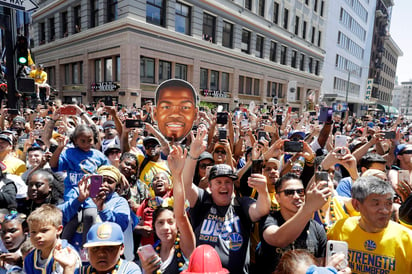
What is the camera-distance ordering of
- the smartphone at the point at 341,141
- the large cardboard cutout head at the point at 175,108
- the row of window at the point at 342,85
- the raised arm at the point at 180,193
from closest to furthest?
the raised arm at the point at 180,193 < the large cardboard cutout head at the point at 175,108 < the smartphone at the point at 341,141 < the row of window at the point at 342,85

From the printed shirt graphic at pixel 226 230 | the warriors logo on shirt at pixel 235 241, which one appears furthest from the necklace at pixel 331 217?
the warriors logo on shirt at pixel 235 241

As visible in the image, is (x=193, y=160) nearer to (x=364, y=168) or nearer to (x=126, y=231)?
(x=126, y=231)

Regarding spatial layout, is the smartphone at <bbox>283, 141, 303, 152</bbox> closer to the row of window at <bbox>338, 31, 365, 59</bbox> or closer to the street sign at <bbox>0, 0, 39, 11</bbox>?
the street sign at <bbox>0, 0, 39, 11</bbox>

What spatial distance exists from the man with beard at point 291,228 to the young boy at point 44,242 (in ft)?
5.25

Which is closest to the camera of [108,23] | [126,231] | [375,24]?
[126,231]

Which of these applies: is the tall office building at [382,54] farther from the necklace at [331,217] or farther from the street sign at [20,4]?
the street sign at [20,4]

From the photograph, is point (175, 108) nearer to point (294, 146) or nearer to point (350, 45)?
point (294, 146)

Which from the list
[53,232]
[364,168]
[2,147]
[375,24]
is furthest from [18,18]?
[375,24]

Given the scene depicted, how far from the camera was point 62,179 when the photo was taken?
331cm

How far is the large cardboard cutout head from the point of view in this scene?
277 centimetres

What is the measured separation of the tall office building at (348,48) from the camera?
36312 mm

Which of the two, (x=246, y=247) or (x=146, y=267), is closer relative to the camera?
(x=146, y=267)

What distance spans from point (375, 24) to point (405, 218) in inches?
2436

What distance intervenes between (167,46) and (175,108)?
634 inches
